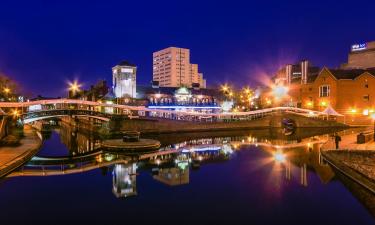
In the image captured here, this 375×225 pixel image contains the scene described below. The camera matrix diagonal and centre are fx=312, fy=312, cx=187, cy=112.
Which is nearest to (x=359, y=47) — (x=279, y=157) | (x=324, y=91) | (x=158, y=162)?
(x=324, y=91)

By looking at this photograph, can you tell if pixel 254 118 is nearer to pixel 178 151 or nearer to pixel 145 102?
pixel 145 102

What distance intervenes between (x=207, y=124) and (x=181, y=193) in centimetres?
3694

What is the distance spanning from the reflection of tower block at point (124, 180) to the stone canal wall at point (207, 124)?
819 inches

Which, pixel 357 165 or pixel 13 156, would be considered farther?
pixel 13 156

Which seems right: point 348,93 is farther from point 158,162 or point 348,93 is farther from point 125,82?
point 158,162

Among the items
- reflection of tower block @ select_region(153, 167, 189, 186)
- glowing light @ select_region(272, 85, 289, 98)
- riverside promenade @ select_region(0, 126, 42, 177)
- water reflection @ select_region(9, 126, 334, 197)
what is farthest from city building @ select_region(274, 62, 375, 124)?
riverside promenade @ select_region(0, 126, 42, 177)

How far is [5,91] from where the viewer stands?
6222 cm

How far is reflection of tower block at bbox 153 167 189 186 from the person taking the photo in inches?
770

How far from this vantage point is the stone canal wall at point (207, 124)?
4494 centimetres

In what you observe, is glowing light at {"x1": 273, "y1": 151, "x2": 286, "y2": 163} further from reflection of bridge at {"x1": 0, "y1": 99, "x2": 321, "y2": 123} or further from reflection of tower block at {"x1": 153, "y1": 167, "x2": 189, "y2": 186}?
reflection of bridge at {"x1": 0, "y1": 99, "x2": 321, "y2": 123}

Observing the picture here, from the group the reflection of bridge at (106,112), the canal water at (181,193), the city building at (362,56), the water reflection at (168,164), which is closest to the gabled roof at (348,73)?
the reflection of bridge at (106,112)

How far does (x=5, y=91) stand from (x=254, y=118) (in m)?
49.9

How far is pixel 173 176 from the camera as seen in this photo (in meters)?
21.2

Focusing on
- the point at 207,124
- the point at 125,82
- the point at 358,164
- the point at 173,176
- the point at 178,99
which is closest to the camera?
the point at 358,164
